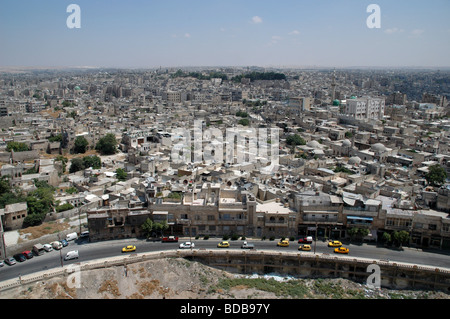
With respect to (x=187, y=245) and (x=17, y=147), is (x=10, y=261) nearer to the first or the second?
(x=187, y=245)

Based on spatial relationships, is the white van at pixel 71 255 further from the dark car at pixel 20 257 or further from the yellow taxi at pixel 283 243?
the yellow taxi at pixel 283 243

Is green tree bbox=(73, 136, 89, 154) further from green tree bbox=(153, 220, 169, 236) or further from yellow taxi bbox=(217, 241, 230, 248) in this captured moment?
yellow taxi bbox=(217, 241, 230, 248)

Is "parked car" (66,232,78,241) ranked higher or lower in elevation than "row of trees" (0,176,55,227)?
lower

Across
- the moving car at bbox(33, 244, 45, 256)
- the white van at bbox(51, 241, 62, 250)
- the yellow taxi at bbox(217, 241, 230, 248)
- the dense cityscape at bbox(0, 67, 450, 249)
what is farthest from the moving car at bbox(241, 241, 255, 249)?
the moving car at bbox(33, 244, 45, 256)

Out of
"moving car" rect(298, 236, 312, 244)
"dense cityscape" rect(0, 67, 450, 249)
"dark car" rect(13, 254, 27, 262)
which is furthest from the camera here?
"dense cityscape" rect(0, 67, 450, 249)

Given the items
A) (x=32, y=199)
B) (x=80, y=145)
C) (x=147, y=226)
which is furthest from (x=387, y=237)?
(x=80, y=145)
